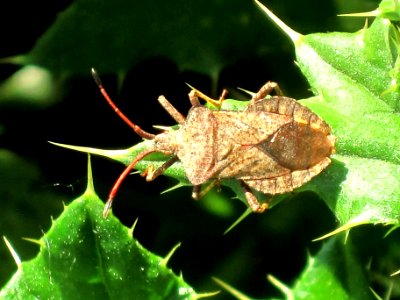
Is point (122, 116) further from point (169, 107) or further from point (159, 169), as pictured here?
point (159, 169)

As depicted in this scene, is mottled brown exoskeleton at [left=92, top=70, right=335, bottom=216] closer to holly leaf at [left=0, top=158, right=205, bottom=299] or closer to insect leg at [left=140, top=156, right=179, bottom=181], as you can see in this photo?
insect leg at [left=140, top=156, right=179, bottom=181]

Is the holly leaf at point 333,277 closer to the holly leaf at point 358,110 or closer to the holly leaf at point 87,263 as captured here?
the holly leaf at point 358,110

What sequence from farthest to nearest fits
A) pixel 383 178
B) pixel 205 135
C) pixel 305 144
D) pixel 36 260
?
pixel 205 135
pixel 305 144
pixel 383 178
pixel 36 260

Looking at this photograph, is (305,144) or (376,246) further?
(376,246)

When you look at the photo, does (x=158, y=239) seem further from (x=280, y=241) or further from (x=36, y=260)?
(x=36, y=260)

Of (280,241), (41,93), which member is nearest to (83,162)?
(41,93)

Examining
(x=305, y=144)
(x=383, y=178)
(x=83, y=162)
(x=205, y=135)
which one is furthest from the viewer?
(x=83, y=162)

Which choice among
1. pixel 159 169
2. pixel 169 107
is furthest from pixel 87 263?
pixel 169 107

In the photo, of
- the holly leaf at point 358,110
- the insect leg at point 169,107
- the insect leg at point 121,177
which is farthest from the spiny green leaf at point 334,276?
the insect leg at point 169,107
